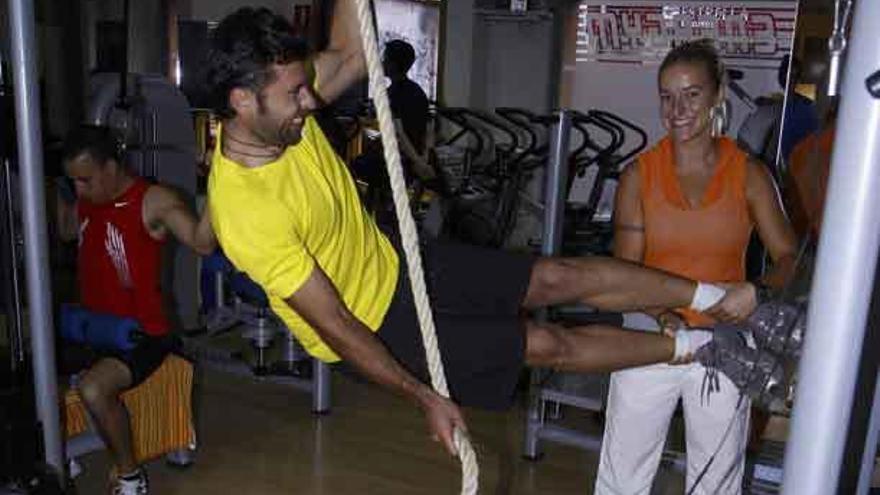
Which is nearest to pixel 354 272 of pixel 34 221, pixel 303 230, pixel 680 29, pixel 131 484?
pixel 303 230

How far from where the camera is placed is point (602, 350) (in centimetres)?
182

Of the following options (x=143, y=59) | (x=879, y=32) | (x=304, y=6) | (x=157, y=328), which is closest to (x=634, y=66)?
(x=304, y=6)

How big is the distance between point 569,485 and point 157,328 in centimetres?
149

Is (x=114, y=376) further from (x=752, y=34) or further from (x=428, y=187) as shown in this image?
(x=752, y=34)

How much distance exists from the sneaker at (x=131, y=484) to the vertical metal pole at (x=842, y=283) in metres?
2.25

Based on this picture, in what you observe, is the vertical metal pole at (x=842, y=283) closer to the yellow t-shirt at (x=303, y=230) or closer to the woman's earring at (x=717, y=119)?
the yellow t-shirt at (x=303, y=230)

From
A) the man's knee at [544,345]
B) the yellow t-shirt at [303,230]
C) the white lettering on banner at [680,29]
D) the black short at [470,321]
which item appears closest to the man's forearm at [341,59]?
the yellow t-shirt at [303,230]

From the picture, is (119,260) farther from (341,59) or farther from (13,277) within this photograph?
(341,59)

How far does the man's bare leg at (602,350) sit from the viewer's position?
1.80 m

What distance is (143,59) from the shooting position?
237 inches

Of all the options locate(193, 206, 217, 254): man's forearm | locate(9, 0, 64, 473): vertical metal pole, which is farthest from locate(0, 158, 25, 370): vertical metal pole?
locate(193, 206, 217, 254): man's forearm

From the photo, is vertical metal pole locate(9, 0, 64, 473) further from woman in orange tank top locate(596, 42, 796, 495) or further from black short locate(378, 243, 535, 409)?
woman in orange tank top locate(596, 42, 796, 495)

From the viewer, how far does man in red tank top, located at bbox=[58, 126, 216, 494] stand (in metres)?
2.66

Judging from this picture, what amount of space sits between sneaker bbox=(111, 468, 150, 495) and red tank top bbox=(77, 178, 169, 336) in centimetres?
44
